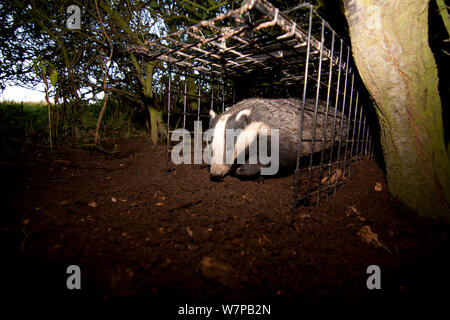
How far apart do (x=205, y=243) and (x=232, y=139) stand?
54.1 inches

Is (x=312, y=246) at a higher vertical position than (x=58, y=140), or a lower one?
lower

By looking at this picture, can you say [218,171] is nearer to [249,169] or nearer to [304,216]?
[249,169]

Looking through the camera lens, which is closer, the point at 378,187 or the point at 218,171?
the point at 378,187

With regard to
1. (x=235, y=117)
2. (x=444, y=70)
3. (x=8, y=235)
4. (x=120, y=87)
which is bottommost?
(x=8, y=235)

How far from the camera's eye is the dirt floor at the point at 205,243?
0.95 metres

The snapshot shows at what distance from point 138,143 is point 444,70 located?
14.8 ft

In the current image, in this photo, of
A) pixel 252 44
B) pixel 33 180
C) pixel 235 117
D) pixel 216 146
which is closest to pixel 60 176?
pixel 33 180

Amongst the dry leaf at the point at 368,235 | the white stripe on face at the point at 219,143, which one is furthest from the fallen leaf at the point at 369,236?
the white stripe on face at the point at 219,143

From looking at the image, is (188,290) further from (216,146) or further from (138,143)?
(138,143)

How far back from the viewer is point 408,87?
1502 millimetres

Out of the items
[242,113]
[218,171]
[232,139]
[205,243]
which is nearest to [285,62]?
[242,113]

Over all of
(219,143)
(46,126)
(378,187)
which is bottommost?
(378,187)

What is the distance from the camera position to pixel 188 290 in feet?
3.10

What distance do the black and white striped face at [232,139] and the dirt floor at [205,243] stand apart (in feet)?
1.07
